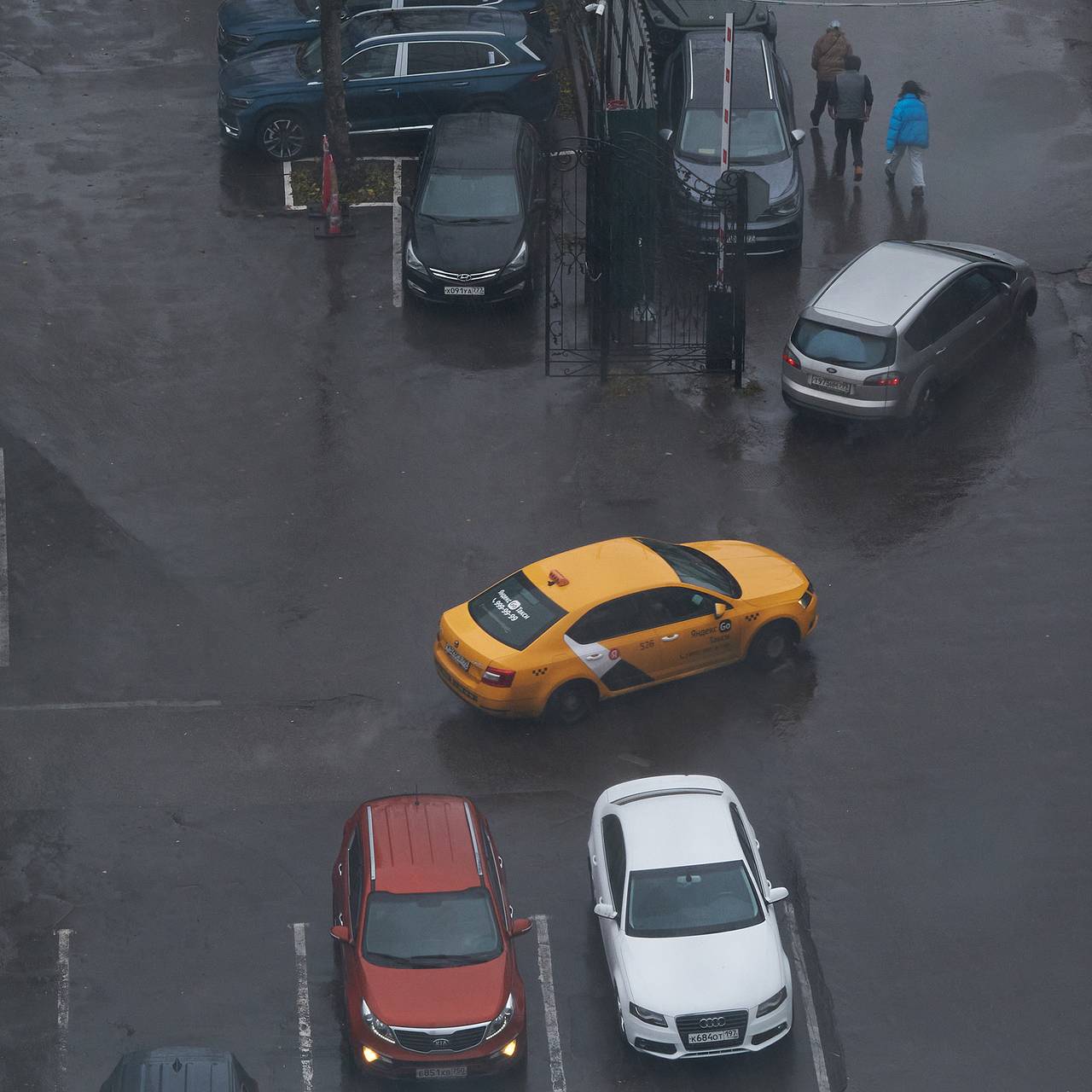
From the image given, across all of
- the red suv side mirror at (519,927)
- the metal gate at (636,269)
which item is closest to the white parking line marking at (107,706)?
the red suv side mirror at (519,927)

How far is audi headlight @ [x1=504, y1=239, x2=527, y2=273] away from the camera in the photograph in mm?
22078

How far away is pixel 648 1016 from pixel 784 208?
44.8 feet

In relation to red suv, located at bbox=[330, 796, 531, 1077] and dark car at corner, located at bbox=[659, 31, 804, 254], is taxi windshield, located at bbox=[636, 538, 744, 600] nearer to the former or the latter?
red suv, located at bbox=[330, 796, 531, 1077]

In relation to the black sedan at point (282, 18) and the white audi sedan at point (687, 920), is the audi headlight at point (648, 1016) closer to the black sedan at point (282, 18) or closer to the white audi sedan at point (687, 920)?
the white audi sedan at point (687, 920)

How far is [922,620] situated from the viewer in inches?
683

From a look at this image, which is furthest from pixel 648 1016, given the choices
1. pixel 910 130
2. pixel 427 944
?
pixel 910 130

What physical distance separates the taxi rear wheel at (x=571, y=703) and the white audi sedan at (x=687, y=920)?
1.69 metres

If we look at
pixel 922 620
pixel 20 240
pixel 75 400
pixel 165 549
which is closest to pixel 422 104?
pixel 20 240

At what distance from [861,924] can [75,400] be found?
12.3m

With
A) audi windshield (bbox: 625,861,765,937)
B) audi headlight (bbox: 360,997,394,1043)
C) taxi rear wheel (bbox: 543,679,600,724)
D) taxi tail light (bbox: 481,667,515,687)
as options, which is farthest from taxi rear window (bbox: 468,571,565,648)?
audi headlight (bbox: 360,997,394,1043)

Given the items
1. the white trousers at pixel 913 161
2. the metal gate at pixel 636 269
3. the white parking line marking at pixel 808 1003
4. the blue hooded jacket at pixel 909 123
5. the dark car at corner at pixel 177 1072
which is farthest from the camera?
the white trousers at pixel 913 161

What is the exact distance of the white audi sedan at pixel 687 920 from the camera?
12.6 m

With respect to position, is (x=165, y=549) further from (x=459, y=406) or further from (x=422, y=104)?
(x=422, y=104)

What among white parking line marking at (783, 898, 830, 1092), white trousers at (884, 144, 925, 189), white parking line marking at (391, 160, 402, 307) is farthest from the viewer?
white trousers at (884, 144, 925, 189)
